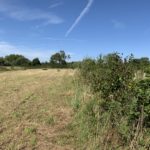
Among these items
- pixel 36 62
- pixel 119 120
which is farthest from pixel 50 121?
pixel 36 62

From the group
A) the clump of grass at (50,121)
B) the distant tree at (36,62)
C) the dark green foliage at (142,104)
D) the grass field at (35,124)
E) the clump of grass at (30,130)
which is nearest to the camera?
the dark green foliage at (142,104)

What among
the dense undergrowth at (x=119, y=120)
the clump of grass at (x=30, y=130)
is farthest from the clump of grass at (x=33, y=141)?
the dense undergrowth at (x=119, y=120)

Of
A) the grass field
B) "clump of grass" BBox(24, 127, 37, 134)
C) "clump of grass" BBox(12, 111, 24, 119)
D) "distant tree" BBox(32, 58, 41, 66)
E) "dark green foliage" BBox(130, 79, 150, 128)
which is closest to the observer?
"dark green foliage" BBox(130, 79, 150, 128)

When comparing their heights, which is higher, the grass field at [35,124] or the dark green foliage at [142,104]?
the dark green foliage at [142,104]

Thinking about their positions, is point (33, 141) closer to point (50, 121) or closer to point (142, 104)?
point (50, 121)

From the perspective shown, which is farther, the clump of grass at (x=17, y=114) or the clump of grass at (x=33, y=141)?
the clump of grass at (x=17, y=114)

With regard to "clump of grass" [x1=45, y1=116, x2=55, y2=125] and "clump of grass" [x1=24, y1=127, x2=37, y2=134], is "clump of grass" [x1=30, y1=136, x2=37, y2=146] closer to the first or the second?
"clump of grass" [x1=24, y1=127, x2=37, y2=134]

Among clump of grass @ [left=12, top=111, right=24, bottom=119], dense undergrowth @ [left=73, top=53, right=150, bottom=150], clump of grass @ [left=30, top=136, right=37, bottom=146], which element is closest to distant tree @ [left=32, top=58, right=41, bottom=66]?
clump of grass @ [left=12, top=111, right=24, bottom=119]

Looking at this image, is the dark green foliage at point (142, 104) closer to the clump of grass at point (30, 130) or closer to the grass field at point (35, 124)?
the grass field at point (35, 124)

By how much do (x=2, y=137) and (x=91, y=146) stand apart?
6.12ft

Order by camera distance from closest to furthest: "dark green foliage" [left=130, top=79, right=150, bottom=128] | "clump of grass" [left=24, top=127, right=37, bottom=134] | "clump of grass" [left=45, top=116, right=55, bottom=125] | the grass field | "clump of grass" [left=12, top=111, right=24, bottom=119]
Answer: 1. "dark green foliage" [left=130, top=79, right=150, bottom=128]
2. the grass field
3. "clump of grass" [left=24, top=127, right=37, bottom=134]
4. "clump of grass" [left=45, top=116, right=55, bottom=125]
5. "clump of grass" [left=12, top=111, right=24, bottom=119]

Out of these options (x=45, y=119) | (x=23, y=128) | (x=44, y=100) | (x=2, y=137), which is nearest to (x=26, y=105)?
(x=44, y=100)

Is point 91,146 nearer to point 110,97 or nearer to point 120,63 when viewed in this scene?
point 110,97

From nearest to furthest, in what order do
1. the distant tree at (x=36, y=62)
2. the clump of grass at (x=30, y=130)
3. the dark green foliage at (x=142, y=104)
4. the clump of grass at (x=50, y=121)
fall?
the dark green foliage at (x=142, y=104), the clump of grass at (x=30, y=130), the clump of grass at (x=50, y=121), the distant tree at (x=36, y=62)
